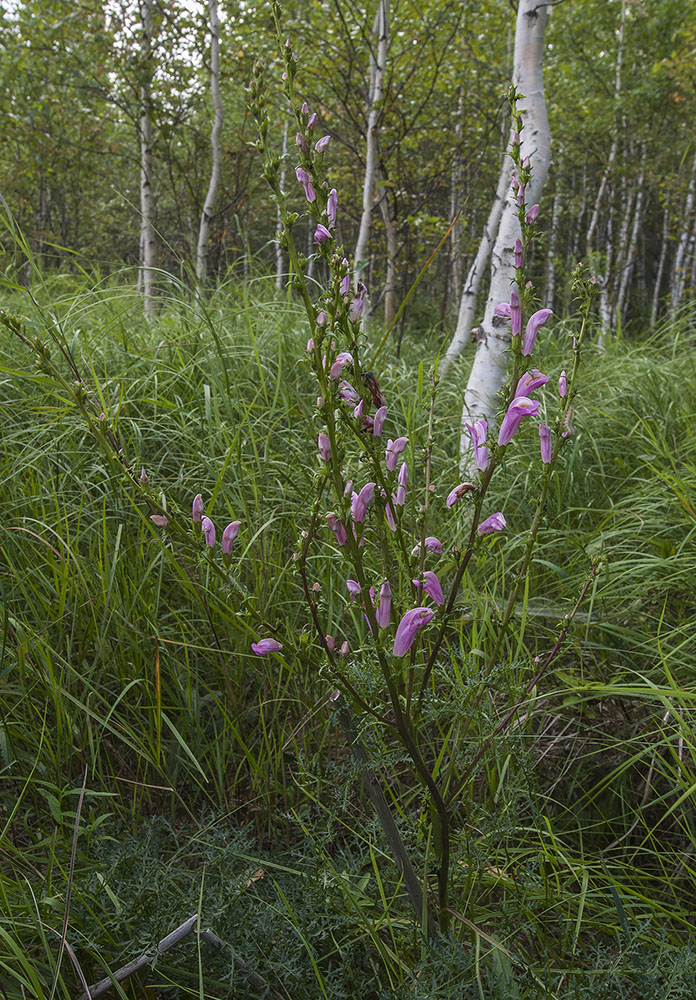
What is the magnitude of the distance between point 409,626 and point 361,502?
0.22 m

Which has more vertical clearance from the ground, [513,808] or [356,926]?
[513,808]

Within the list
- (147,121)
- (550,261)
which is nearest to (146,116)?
(147,121)

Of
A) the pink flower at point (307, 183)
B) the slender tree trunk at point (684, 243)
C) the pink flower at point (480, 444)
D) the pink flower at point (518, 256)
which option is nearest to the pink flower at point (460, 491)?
the pink flower at point (480, 444)

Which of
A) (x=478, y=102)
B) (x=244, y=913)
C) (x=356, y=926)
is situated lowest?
(x=356, y=926)

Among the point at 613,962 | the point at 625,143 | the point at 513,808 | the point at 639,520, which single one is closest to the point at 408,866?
the point at 513,808

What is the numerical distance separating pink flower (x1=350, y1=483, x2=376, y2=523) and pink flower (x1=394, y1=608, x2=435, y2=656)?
0.58 feet

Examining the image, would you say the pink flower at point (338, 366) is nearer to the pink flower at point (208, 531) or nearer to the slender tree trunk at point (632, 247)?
the pink flower at point (208, 531)

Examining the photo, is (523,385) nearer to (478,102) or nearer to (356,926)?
(356,926)

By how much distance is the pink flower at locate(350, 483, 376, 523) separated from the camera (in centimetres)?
110

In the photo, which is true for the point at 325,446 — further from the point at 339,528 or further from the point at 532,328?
the point at 532,328

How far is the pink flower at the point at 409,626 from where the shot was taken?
42.0 inches

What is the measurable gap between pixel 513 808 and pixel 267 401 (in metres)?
2.07

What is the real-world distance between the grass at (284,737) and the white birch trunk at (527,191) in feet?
1.21

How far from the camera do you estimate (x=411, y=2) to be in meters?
7.06
